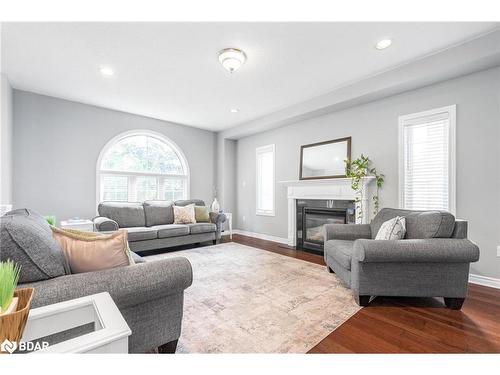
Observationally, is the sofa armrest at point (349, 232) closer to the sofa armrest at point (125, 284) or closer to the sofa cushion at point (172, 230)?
the sofa armrest at point (125, 284)

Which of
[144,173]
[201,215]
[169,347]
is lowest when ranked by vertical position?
[169,347]

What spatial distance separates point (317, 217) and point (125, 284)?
357 cm

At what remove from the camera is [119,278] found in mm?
1161

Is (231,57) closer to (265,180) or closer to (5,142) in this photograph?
(265,180)

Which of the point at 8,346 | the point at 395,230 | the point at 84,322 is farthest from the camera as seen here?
the point at 395,230

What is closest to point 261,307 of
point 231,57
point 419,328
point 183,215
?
point 419,328

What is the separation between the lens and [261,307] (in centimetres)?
207

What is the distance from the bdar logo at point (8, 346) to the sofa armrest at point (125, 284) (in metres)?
0.35

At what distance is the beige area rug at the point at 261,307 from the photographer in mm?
1584

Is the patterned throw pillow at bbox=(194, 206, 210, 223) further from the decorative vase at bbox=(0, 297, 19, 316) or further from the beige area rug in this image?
the decorative vase at bbox=(0, 297, 19, 316)

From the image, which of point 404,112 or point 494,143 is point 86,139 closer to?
point 404,112

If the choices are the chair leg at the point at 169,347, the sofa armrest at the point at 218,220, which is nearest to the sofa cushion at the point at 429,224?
the chair leg at the point at 169,347

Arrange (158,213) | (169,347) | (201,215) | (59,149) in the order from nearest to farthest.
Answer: (169,347)
(59,149)
(158,213)
(201,215)

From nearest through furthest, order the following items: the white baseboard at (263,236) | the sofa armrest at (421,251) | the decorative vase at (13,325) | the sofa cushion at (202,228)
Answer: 1. the decorative vase at (13,325)
2. the sofa armrest at (421,251)
3. the sofa cushion at (202,228)
4. the white baseboard at (263,236)
